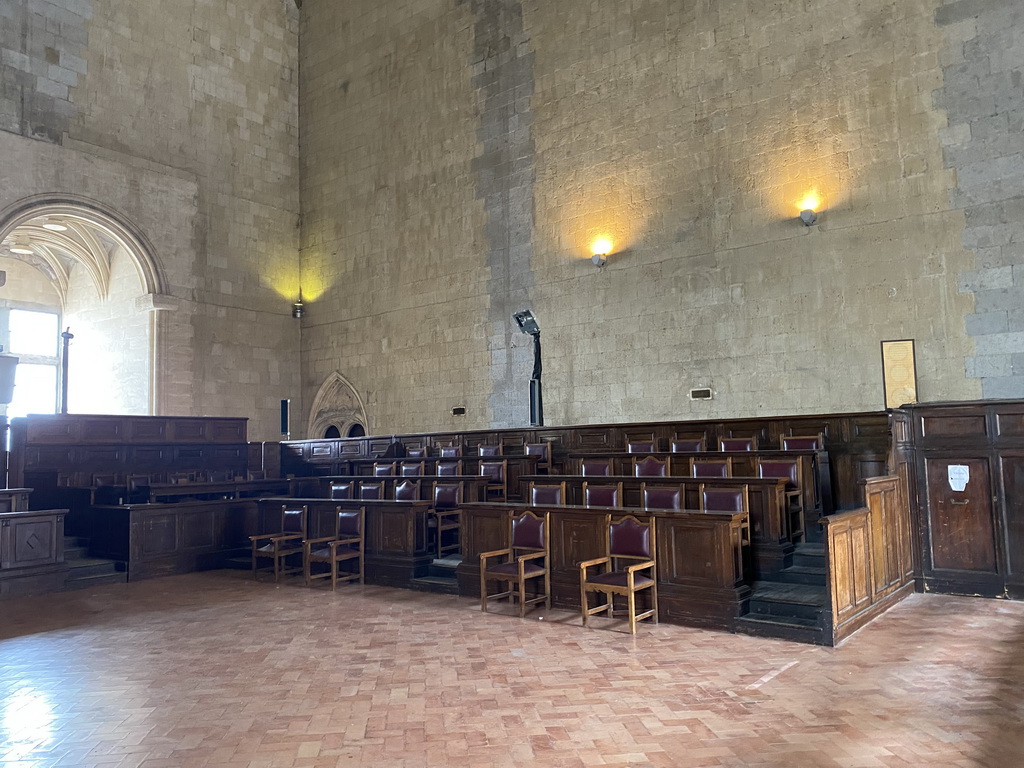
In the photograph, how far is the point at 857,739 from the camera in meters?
3.45

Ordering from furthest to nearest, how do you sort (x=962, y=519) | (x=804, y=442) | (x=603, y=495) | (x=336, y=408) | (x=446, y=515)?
(x=336, y=408), (x=446, y=515), (x=804, y=442), (x=603, y=495), (x=962, y=519)

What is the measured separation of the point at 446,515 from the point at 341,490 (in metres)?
1.76

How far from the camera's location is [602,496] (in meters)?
6.96

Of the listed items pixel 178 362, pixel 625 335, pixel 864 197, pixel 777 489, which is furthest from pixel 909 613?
pixel 178 362

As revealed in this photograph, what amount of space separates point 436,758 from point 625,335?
927 centimetres

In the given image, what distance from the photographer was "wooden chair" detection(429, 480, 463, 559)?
312 inches

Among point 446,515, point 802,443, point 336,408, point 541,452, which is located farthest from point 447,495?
point 336,408

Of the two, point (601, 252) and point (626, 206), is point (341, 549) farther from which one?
point (626, 206)

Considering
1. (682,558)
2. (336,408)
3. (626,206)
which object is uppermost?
(626,206)

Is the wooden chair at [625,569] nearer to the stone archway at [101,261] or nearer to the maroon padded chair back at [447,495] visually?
the maroon padded chair back at [447,495]

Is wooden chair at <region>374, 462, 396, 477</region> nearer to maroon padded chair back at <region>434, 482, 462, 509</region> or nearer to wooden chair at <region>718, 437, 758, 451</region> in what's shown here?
maroon padded chair back at <region>434, 482, 462, 509</region>

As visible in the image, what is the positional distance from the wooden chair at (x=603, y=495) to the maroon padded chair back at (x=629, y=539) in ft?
2.46

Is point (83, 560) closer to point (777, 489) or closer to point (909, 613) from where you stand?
point (777, 489)

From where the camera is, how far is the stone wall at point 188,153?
13523mm
